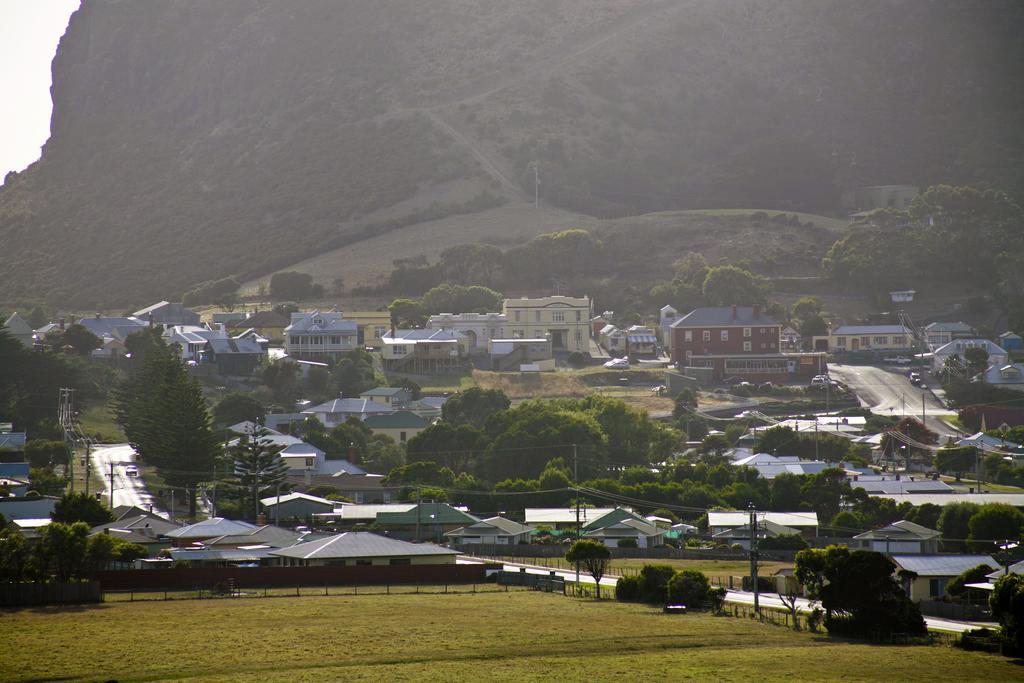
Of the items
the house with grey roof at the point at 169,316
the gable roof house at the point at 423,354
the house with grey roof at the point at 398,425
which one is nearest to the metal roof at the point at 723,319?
the gable roof house at the point at 423,354

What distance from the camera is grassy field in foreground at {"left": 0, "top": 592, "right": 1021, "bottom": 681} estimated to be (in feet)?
105

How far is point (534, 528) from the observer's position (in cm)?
6225

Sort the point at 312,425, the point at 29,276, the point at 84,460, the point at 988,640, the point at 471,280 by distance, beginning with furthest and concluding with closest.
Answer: the point at 29,276
the point at 471,280
the point at 312,425
the point at 84,460
the point at 988,640

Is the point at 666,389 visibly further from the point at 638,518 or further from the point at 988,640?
the point at 988,640

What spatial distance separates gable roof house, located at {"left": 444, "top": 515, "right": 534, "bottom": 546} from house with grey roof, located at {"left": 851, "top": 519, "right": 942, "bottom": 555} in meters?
12.6

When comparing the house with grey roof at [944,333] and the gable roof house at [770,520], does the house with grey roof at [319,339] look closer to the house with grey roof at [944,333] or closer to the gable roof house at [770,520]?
the house with grey roof at [944,333]

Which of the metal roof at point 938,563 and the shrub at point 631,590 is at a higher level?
the metal roof at point 938,563

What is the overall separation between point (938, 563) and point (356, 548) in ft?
58.1

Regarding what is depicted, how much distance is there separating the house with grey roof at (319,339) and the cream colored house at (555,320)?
1225 centimetres

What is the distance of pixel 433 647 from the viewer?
35062 millimetres

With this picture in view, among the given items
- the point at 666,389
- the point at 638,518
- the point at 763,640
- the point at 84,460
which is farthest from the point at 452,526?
the point at 666,389

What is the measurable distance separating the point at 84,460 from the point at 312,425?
45.9 feet

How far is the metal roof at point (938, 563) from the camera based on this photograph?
46.2 m

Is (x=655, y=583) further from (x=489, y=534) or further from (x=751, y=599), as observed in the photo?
(x=489, y=534)
